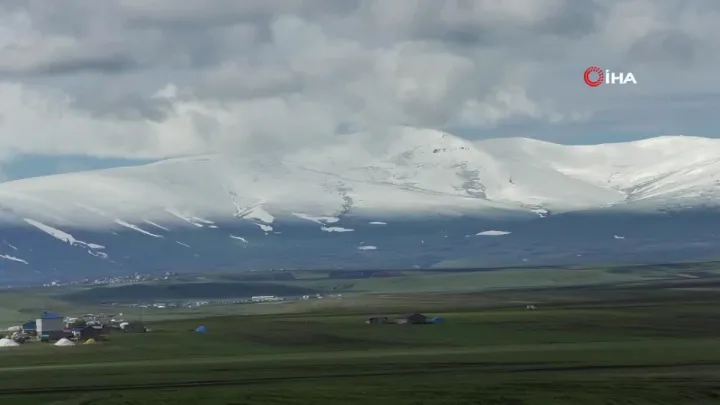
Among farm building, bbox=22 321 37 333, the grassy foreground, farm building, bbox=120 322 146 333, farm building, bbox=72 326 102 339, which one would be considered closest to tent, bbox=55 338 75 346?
the grassy foreground

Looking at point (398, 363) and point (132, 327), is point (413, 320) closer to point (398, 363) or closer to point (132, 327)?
point (132, 327)

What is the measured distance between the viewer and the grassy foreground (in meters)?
88.6

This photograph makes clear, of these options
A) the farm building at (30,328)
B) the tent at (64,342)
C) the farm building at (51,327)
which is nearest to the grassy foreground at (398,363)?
the tent at (64,342)

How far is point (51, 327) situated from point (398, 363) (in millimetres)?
59691

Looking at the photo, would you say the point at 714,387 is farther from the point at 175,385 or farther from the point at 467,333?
the point at 467,333

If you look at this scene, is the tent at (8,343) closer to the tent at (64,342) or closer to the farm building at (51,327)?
the tent at (64,342)

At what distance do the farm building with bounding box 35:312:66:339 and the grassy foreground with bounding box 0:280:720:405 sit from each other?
26.3 feet

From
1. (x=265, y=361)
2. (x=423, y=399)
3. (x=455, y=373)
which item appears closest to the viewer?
(x=423, y=399)

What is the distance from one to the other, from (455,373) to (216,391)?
17.1 metres

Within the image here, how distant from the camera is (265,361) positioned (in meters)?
115

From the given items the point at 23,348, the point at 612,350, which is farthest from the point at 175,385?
the point at 23,348

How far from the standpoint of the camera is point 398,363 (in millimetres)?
109188

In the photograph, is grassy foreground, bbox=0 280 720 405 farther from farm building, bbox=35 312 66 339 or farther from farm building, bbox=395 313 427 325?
farm building, bbox=35 312 66 339

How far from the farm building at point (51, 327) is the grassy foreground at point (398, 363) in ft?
26.3
